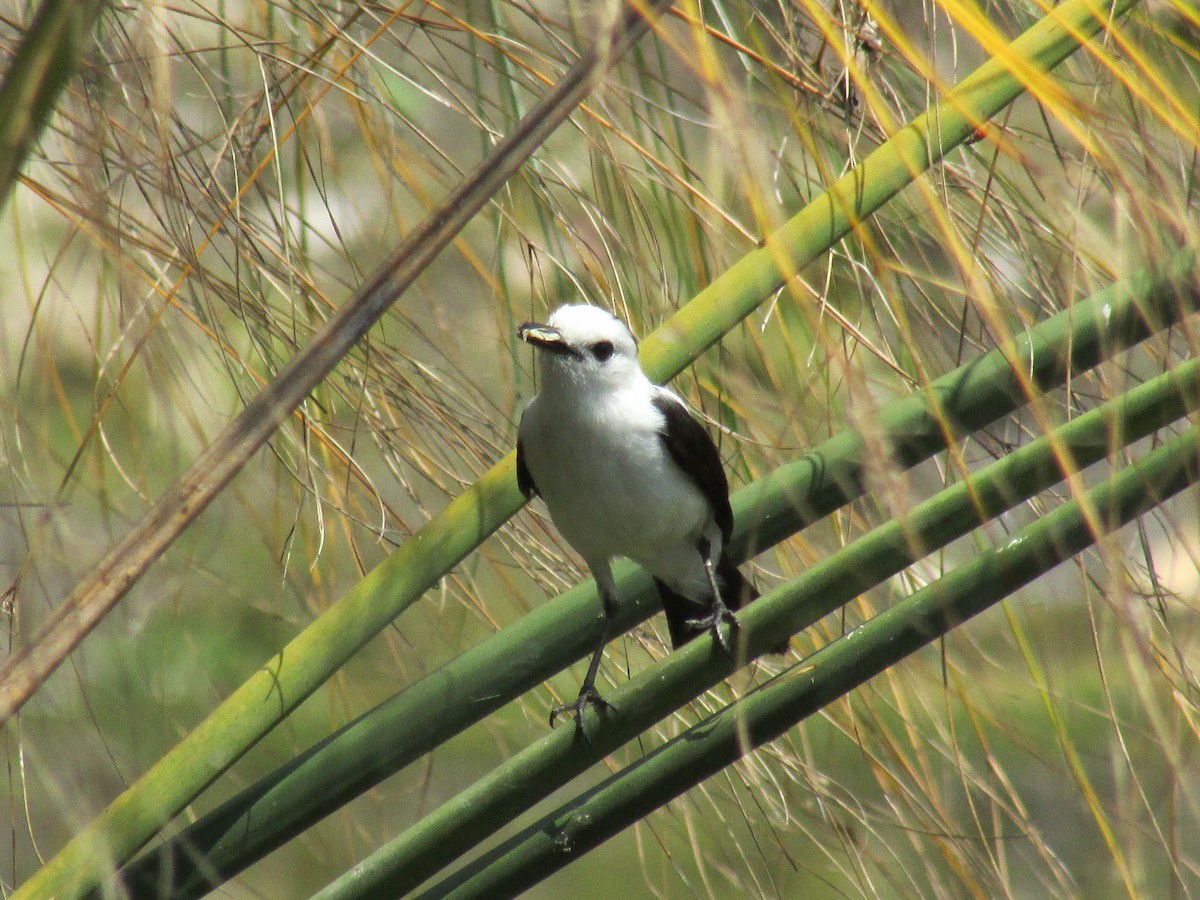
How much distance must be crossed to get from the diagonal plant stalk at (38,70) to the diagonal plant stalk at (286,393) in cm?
23

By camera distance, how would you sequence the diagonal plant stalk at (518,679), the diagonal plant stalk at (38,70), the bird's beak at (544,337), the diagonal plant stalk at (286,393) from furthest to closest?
1. the bird's beak at (544,337)
2. the diagonal plant stalk at (518,679)
3. the diagonal plant stalk at (286,393)
4. the diagonal plant stalk at (38,70)

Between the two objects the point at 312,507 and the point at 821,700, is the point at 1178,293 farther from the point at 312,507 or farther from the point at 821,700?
the point at 312,507

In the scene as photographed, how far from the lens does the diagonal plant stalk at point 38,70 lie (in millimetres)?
607

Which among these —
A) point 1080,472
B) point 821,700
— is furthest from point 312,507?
point 1080,472

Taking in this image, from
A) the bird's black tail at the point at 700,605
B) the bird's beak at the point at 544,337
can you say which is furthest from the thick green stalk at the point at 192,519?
the bird's black tail at the point at 700,605

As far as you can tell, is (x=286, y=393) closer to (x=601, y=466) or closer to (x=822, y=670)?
(x=822, y=670)

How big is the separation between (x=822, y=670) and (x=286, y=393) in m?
0.46

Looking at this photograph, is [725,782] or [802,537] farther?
[725,782]

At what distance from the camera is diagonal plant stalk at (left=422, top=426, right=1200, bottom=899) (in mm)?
916

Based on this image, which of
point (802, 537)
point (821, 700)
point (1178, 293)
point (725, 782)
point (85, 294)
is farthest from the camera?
point (85, 294)

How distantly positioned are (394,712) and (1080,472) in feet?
1.89

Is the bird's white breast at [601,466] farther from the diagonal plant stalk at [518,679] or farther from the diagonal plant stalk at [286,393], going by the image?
the diagonal plant stalk at [286,393]

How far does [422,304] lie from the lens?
5.53 feet

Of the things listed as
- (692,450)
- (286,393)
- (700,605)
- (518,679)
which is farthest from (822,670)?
(700,605)
